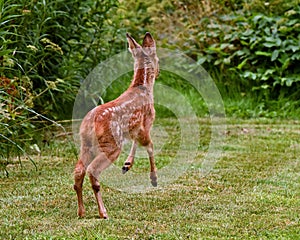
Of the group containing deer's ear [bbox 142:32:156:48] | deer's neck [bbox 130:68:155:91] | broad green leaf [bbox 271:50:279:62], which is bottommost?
broad green leaf [bbox 271:50:279:62]

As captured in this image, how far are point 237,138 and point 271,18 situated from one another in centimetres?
319

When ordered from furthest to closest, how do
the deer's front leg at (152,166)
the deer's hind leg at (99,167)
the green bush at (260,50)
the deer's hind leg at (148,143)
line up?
the green bush at (260,50) < the deer's front leg at (152,166) < the deer's hind leg at (148,143) < the deer's hind leg at (99,167)

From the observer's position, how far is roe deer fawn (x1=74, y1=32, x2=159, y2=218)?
4312 millimetres

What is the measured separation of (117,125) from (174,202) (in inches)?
33.0

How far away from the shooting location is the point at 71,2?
25.2 feet

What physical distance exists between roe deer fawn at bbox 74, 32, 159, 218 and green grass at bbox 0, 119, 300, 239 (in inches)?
11.5

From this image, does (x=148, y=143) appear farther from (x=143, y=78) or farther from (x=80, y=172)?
(x=80, y=172)

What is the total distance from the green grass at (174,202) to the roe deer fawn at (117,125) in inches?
11.5

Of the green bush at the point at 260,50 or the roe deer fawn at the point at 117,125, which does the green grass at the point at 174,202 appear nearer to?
the roe deer fawn at the point at 117,125

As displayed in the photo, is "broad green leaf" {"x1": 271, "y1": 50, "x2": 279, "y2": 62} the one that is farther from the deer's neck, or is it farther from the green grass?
the deer's neck

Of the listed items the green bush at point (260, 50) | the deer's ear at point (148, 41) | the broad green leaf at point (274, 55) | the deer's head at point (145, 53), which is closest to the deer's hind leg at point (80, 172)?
the deer's head at point (145, 53)

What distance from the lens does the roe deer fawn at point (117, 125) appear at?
14.1ft

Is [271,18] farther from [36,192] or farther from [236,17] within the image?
[36,192]

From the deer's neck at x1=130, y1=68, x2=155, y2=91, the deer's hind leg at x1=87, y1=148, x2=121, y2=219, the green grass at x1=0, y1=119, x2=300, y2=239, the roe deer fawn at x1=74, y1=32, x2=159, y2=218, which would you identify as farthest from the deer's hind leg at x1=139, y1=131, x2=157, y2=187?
the deer's hind leg at x1=87, y1=148, x2=121, y2=219
